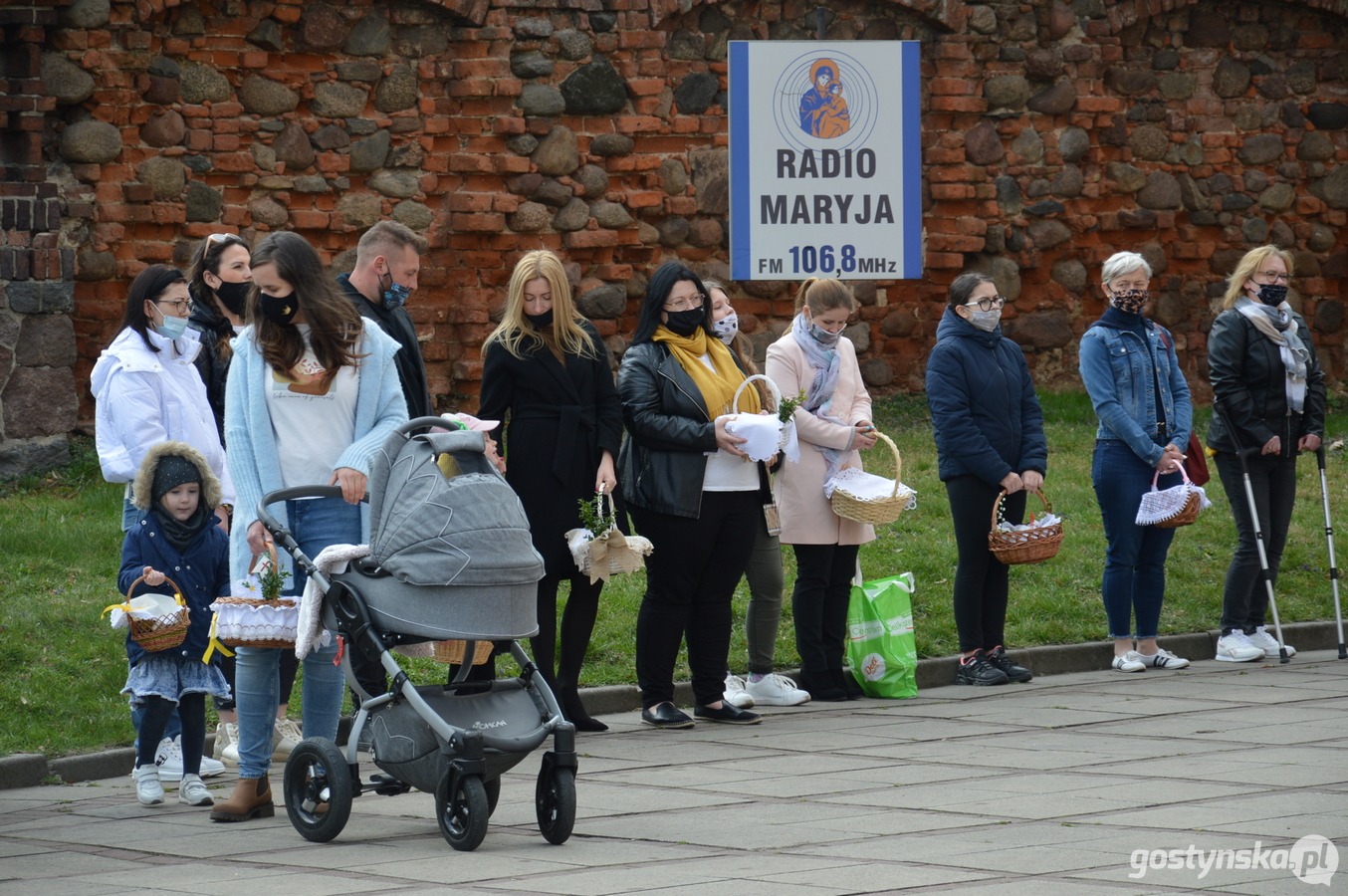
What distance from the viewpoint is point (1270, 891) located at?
14.6ft

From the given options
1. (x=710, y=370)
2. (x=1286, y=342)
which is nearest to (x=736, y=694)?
(x=710, y=370)

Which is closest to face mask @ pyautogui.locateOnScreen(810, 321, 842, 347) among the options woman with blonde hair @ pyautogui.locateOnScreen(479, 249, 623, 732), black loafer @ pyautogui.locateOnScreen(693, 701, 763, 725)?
woman with blonde hair @ pyautogui.locateOnScreen(479, 249, 623, 732)

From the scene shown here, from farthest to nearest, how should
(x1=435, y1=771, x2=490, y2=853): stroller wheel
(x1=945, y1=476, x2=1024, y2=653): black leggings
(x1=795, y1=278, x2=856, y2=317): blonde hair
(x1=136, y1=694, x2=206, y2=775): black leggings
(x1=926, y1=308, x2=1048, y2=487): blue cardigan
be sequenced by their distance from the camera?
(x1=945, y1=476, x2=1024, y2=653): black leggings < (x1=926, y1=308, x2=1048, y2=487): blue cardigan < (x1=795, y1=278, x2=856, y2=317): blonde hair < (x1=136, y1=694, x2=206, y2=775): black leggings < (x1=435, y1=771, x2=490, y2=853): stroller wheel

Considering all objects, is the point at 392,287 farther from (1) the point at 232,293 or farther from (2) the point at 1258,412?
(2) the point at 1258,412

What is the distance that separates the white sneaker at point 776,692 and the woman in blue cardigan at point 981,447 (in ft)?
3.51

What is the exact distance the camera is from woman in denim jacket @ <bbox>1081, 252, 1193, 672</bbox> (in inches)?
356

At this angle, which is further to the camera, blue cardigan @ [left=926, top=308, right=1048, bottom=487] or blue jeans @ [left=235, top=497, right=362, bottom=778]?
blue cardigan @ [left=926, top=308, right=1048, bottom=487]

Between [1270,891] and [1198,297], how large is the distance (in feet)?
44.3

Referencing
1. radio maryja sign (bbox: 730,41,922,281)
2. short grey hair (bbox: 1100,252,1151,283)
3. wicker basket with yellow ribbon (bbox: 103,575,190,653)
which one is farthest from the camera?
radio maryja sign (bbox: 730,41,922,281)

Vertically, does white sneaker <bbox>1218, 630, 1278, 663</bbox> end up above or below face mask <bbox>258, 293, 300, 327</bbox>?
below

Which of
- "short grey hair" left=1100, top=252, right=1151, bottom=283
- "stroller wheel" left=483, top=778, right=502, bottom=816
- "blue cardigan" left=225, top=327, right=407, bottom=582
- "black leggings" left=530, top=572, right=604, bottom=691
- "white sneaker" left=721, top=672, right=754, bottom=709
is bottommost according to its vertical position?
"white sneaker" left=721, top=672, right=754, bottom=709

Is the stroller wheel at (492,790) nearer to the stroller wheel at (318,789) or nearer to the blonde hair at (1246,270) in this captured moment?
the stroller wheel at (318,789)

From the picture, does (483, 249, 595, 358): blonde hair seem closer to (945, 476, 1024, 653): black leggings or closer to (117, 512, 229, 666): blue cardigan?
(117, 512, 229, 666): blue cardigan
